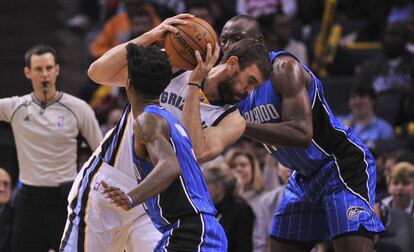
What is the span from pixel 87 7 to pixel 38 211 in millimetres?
6727

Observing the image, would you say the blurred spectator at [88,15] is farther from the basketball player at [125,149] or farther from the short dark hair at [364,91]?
the basketball player at [125,149]

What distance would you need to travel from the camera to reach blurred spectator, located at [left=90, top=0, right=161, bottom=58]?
11852 millimetres

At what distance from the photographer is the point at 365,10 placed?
1438cm

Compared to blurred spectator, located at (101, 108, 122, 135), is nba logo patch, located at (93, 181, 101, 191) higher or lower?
higher

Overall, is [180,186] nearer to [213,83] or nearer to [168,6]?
[213,83]

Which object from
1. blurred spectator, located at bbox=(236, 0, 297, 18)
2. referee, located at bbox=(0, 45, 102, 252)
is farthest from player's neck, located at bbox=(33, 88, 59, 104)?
blurred spectator, located at bbox=(236, 0, 297, 18)

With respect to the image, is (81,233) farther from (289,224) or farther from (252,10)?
(252,10)

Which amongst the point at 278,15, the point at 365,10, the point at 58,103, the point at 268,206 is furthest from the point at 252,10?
the point at 58,103

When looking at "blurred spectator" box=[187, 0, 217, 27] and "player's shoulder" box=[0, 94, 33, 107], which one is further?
"blurred spectator" box=[187, 0, 217, 27]

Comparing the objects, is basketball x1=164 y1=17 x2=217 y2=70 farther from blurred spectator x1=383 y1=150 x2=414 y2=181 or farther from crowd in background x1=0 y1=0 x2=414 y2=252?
blurred spectator x1=383 y1=150 x2=414 y2=181

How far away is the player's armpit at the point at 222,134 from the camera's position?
566 centimetres

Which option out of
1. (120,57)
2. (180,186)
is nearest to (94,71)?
(120,57)

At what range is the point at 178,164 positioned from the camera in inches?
203

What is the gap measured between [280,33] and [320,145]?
5463 millimetres
